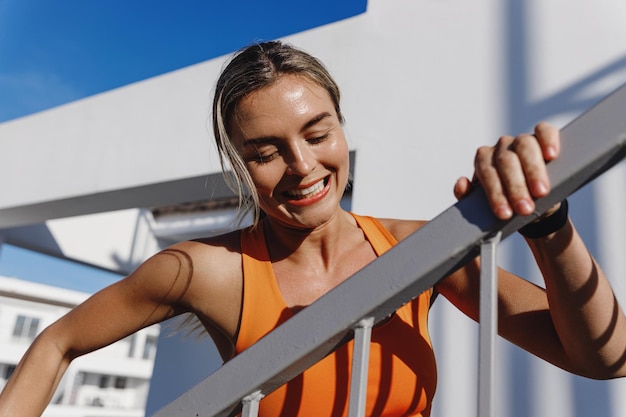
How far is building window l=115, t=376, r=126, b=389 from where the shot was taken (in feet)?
98.8

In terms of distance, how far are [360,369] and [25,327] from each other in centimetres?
2745

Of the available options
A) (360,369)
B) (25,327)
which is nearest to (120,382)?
(25,327)

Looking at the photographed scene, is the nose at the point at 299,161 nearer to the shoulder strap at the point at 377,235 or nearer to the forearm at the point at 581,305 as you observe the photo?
the shoulder strap at the point at 377,235

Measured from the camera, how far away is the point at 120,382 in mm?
30359

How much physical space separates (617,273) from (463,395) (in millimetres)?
674

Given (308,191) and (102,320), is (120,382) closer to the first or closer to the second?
(102,320)

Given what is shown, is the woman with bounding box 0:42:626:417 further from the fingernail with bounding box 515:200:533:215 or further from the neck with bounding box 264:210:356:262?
the fingernail with bounding box 515:200:533:215

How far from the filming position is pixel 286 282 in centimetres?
118

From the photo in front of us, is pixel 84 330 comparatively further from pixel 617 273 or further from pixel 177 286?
pixel 617 273

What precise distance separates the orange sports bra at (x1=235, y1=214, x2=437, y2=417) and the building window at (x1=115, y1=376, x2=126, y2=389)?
31.7 meters

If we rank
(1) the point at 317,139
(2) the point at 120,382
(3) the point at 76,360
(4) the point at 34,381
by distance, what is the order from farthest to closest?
(2) the point at 120,382
(3) the point at 76,360
(1) the point at 317,139
(4) the point at 34,381

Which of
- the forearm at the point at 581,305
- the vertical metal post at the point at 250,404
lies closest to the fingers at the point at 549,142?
the forearm at the point at 581,305

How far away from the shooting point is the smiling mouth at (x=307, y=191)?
1.14 metres

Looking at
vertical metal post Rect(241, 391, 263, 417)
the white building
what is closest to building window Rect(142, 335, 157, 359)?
the white building
